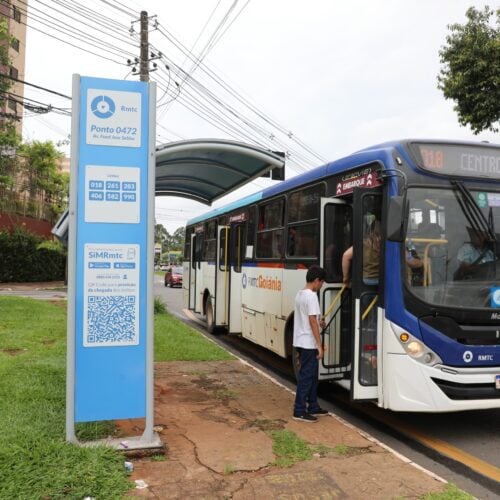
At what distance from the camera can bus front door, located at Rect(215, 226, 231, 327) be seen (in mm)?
11234

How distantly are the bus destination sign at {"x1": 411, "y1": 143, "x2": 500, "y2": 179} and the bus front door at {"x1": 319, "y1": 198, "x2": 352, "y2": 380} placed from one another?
119cm

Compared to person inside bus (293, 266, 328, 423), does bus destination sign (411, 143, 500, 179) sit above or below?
above

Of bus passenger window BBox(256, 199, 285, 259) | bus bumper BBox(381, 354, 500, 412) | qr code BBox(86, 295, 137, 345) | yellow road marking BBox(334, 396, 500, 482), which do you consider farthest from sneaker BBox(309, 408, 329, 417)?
bus passenger window BBox(256, 199, 285, 259)

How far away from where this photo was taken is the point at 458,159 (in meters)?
5.50

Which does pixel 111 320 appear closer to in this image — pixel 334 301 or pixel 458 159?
pixel 334 301

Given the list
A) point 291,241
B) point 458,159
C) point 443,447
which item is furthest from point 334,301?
point 458,159

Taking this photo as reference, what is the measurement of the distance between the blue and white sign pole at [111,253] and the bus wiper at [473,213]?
3093 millimetres

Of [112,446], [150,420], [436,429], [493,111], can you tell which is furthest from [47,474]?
[493,111]

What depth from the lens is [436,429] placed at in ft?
19.2

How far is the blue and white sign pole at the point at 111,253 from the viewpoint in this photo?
4613 mm

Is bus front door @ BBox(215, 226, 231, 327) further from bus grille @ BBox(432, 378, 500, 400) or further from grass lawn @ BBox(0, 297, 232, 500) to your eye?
bus grille @ BBox(432, 378, 500, 400)

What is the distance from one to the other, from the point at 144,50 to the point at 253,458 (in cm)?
→ 1617

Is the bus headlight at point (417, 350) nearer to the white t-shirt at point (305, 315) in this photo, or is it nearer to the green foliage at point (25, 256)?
the white t-shirt at point (305, 315)

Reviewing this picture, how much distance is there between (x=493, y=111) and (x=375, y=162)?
7.61 m
